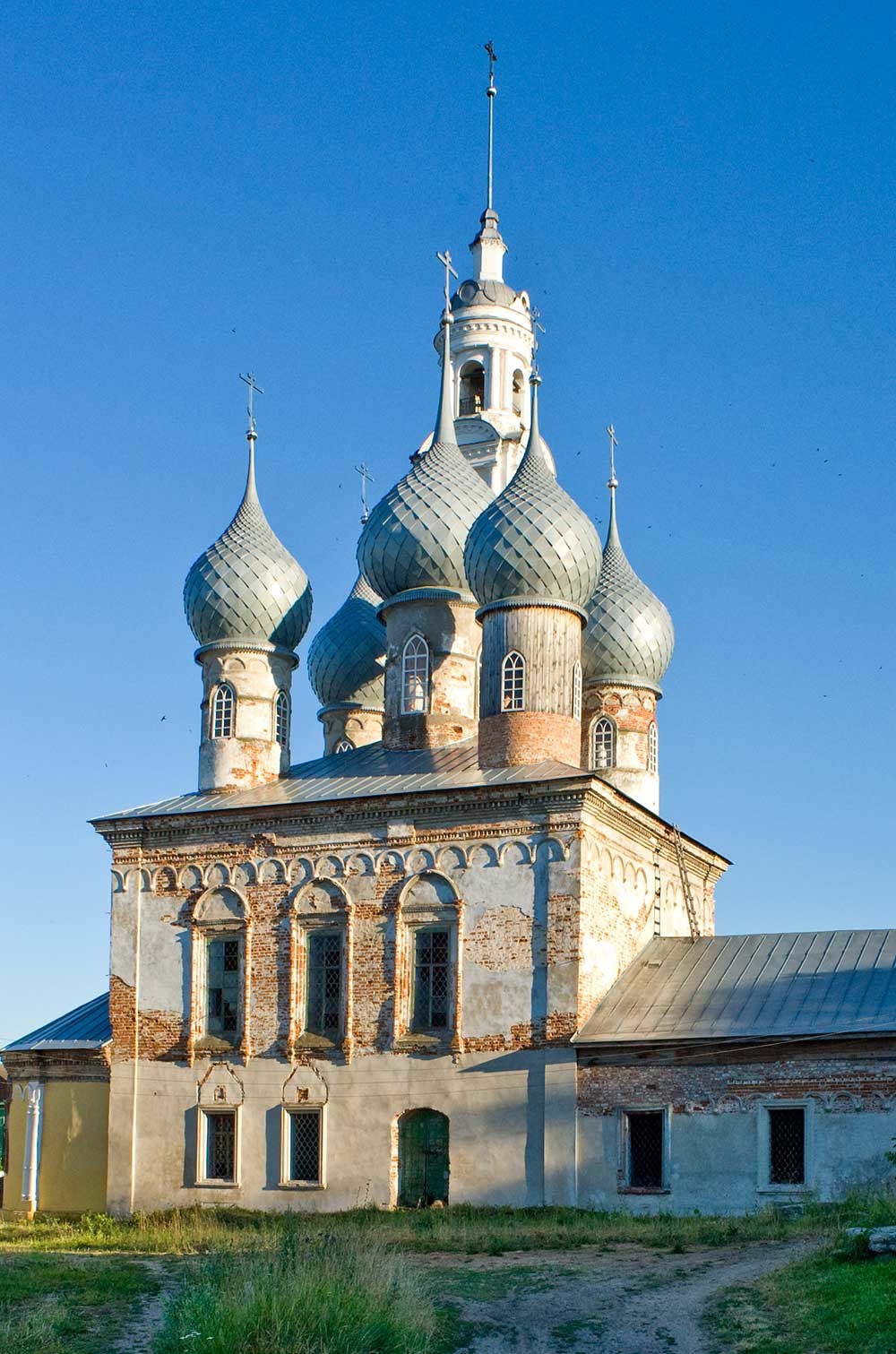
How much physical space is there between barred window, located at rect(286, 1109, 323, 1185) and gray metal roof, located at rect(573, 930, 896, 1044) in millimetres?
3893

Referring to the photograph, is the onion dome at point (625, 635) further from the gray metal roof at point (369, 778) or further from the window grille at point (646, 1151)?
the window grille at point (646, 1151)

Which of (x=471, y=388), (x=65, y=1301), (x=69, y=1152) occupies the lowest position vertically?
(x=65, y=1301)

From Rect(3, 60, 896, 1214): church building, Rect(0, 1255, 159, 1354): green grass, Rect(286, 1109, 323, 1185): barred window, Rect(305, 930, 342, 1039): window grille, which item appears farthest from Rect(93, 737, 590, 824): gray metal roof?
Rect(0, 1255, 159, 1354): green grass

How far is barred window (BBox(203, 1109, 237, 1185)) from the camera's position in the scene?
2333 cm

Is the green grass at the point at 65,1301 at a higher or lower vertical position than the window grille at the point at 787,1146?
lower

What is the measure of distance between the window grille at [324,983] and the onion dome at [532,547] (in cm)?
503

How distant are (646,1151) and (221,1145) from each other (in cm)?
595

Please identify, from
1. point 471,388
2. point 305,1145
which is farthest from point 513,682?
point 471,388

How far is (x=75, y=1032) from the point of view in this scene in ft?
84.3

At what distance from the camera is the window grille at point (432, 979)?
22.4 m

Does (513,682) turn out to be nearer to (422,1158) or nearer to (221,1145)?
(422,1158)

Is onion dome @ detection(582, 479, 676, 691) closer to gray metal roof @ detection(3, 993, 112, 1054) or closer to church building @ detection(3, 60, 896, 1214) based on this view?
church building @ detection(3, 60, 896, 1214)

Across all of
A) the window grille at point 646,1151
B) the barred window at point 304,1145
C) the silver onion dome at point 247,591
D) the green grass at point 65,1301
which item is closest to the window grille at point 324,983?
the barred window at point 304,1145

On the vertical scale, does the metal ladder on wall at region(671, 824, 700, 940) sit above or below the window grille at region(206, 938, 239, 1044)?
above
